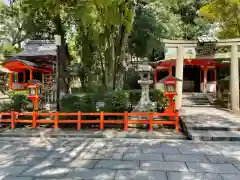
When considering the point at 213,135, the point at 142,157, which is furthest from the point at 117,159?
the point at 213,135

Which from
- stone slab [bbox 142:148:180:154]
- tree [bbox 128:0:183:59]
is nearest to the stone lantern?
stone slab [bbox 142:148:180:154]

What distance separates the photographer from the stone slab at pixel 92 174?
439 centimetres

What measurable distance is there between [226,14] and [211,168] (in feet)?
43.6

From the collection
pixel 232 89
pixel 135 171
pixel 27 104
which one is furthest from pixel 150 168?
pixel 232 89

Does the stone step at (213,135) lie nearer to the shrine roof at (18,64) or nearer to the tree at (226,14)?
the tree at (226,14)

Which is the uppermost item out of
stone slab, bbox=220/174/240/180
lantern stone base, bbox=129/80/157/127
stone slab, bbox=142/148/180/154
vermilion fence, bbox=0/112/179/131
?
lantern stone base, bbox=129/80/157/127

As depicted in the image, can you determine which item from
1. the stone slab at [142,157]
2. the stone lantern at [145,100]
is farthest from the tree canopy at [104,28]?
the stone slab at [142,157]

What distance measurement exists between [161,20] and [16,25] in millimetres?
20075

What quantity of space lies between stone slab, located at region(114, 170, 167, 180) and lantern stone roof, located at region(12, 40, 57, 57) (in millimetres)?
19528

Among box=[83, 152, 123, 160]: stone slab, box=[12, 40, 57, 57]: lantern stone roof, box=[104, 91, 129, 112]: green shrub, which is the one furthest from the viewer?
box=[12, 40, 57, 57]: lantern stone roof

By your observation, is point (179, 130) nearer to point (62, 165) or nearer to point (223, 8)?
point (62, 165)

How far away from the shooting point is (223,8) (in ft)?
49.0

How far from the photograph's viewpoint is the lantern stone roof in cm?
2290

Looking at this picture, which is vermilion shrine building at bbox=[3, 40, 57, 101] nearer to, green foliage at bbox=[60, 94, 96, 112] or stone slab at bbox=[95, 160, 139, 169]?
green foliage at bbox=[60, 94, 96, 112]
